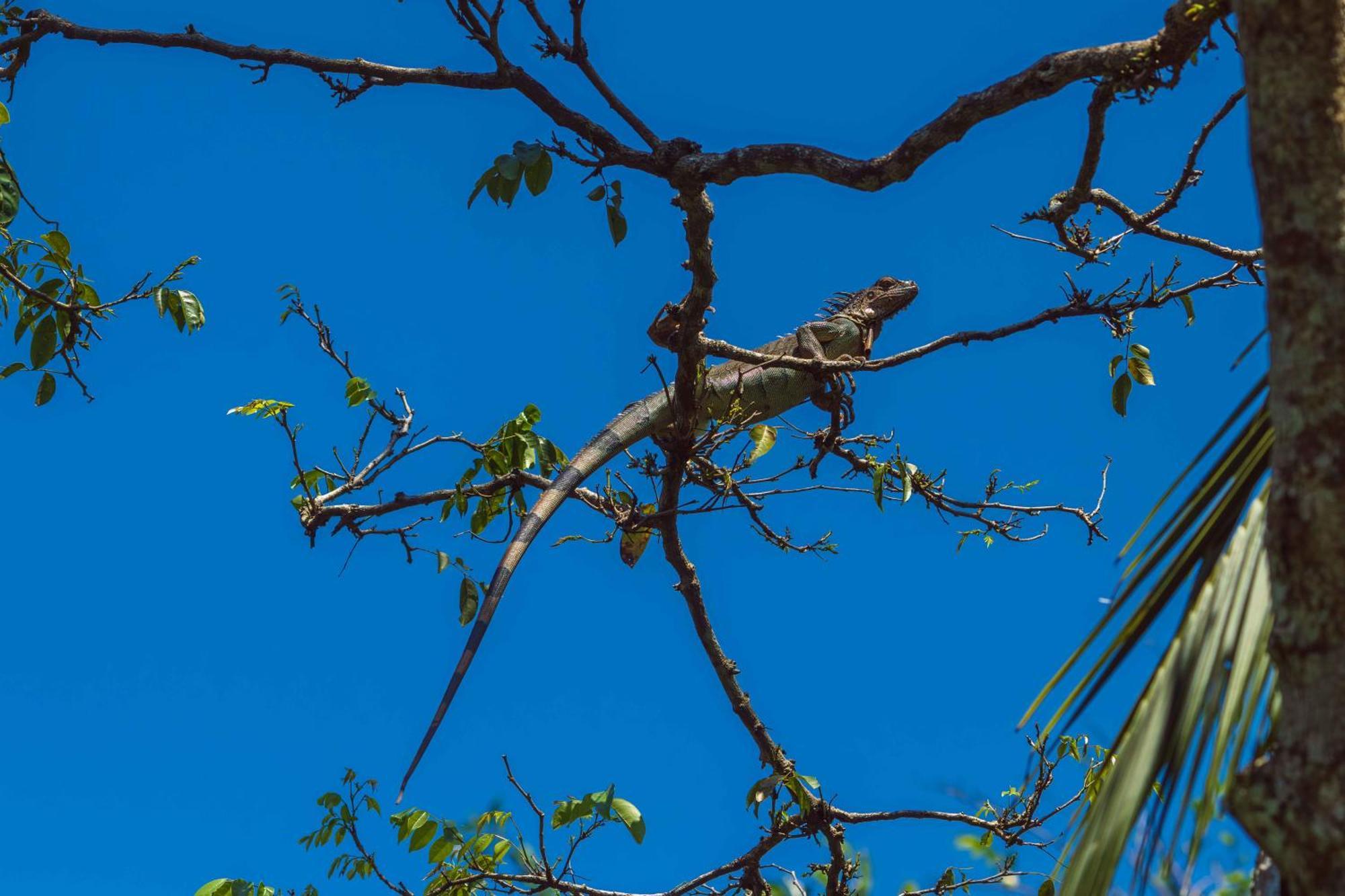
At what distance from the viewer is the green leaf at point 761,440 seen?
5406 mm

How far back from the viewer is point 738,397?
5.30 metres

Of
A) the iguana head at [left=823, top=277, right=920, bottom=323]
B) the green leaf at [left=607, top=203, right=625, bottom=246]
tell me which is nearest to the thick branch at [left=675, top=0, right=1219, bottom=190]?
the green leaf at [left=607, top=203, right=625, bottom=246]

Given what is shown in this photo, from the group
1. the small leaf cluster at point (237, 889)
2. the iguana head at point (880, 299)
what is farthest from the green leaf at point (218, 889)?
the iguana head at point (880, 299)

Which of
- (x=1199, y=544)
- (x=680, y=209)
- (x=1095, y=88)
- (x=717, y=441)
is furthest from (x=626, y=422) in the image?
(x=1199, y=544)

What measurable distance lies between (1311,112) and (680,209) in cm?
280

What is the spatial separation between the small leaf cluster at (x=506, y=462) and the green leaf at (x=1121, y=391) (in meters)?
2.18

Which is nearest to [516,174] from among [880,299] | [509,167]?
[509,167]

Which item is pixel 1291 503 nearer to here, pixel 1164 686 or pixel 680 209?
pixel 1164 686

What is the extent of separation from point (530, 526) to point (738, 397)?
1.04 metres

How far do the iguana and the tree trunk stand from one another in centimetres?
251

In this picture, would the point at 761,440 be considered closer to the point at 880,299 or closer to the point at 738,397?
the point at 738,397

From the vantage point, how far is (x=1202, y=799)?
1.74 m

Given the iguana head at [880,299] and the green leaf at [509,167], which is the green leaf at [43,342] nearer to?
the green leaf at [509,167]

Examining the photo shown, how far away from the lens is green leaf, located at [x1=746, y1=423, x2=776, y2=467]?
5406 mm
